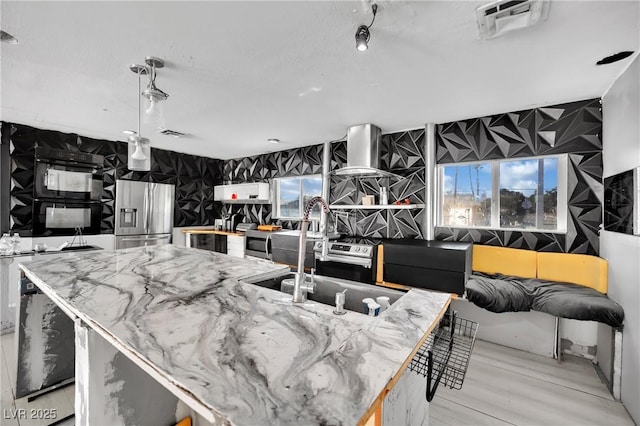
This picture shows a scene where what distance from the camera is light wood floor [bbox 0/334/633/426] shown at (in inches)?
75.0

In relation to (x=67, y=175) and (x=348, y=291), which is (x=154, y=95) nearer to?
(x=348, y=291)

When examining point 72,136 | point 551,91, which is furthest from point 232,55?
point 72,136

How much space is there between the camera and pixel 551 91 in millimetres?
2551

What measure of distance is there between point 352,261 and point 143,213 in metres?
3.93

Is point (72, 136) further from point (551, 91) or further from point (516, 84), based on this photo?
point (551, 91)

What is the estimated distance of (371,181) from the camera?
13.5 feet

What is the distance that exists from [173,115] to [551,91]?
157 inches

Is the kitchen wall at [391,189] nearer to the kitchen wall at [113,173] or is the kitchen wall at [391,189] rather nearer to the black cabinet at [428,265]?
the black cabinet at [428,265]

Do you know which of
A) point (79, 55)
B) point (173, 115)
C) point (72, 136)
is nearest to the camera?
point (79, 55)

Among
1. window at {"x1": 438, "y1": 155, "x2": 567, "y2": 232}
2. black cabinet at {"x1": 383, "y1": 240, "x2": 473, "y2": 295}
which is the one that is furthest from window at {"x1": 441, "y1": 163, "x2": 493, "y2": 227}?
black cabinet at {"x1": 383, "y1": 240, "x2": 473, "y2": 295}

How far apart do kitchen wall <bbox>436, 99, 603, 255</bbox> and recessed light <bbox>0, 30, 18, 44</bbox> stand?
4026mm

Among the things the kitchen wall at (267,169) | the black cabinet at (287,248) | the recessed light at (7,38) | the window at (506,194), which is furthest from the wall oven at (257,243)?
the recessed light at (7,38)

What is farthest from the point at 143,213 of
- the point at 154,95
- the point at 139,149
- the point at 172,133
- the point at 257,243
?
the point at 154,95

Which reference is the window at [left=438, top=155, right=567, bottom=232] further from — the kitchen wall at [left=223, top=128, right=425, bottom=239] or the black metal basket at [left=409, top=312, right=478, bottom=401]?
the black metal basket at [left=409, top=312, right=478, bottom=401]
